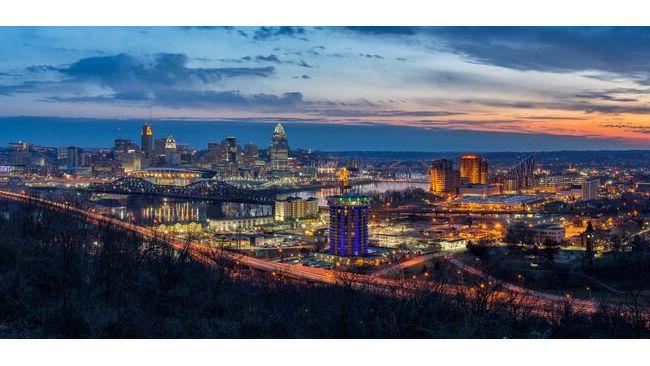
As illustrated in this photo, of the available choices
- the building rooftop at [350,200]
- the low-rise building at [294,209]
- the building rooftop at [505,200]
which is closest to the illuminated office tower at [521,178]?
the building rooftop at [505,200]

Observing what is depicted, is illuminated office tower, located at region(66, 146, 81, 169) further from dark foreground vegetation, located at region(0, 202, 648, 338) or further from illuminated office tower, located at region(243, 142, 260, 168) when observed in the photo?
dark foreground vegetation, located at region(0, 202, 648, 338)

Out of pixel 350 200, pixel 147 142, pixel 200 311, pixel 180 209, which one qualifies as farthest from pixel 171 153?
pixel 200 311

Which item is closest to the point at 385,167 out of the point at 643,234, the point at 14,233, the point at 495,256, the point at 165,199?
the point at 165,199

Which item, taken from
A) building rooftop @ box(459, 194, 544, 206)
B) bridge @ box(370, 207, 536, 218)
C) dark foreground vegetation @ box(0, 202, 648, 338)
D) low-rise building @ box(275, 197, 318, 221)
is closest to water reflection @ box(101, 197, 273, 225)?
low-rise building @ box(275, 197, 318, 221)

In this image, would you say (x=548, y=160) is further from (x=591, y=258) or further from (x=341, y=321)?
(x=341, y=321)

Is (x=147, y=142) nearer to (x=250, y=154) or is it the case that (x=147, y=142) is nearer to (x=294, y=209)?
(x=250, y=154)

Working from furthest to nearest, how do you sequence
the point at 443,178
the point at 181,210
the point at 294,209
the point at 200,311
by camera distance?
the point at 443,178, the point at 181,210, the point at 294,209, the point at 200,311

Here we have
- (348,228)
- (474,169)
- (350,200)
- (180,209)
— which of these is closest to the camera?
(348,228)

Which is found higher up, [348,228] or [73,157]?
[73,157]
